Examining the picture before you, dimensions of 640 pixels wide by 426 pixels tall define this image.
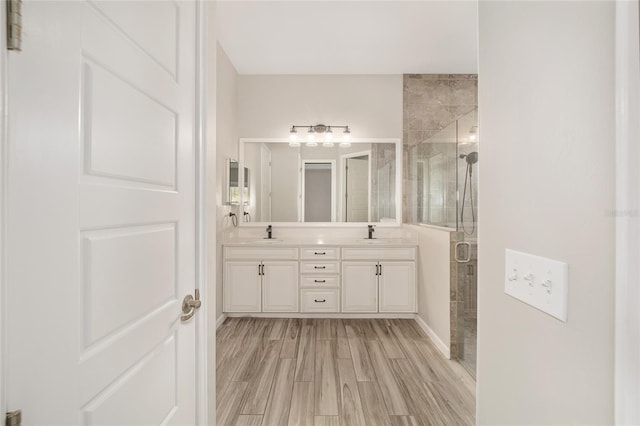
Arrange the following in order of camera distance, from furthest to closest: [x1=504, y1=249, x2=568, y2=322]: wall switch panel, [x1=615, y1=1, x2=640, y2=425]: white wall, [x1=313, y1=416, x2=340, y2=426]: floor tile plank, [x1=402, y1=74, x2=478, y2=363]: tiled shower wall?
[x1=402, y1=74, x2=478, y2=363]: tiled shower wall, [x1=313, y1=416, x2=340, y2=426]: floor tile plank, [x1=504, y1=249, x2=568, y2=322]: wall switch panel, [x1=615, y1=1, x2=640, y2=425]: white wall

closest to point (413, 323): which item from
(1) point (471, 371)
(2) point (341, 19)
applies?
(1) point (471, 371)

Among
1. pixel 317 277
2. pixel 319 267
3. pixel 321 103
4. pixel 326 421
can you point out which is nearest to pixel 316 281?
pixel 317 277

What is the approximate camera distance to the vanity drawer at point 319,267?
355cm

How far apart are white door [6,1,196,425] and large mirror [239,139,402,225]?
2.85 meters

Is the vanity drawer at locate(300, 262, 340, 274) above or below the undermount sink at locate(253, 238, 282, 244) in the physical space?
below

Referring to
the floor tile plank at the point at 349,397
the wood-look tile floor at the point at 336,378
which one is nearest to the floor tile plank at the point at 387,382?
the wood-look tile floor at the point at 336,378

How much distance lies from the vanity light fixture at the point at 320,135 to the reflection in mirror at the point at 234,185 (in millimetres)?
741

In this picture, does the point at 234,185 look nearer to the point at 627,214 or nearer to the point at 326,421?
the point at 326,421

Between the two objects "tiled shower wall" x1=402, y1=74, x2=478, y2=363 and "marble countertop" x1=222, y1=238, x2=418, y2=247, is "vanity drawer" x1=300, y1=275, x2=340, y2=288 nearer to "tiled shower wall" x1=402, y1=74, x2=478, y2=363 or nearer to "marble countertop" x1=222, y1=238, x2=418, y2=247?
"marble countertop" x1=222, y1=238, x2=418, y2=247

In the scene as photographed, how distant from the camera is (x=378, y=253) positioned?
3553mm

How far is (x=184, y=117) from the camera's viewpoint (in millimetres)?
1164

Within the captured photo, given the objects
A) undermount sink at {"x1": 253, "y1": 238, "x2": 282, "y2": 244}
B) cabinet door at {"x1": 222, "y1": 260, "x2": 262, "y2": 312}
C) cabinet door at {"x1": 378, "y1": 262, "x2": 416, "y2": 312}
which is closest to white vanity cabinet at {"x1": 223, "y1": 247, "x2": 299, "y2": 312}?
cabinet door at {"x1": 222, "y1": 260, "x2": 262, "y2": 312}

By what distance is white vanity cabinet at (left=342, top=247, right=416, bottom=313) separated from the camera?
11.5 feet

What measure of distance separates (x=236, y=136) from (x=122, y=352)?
3383mm
